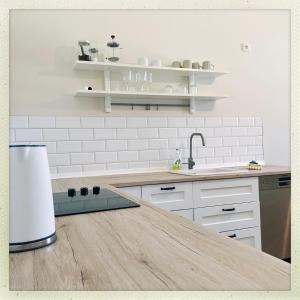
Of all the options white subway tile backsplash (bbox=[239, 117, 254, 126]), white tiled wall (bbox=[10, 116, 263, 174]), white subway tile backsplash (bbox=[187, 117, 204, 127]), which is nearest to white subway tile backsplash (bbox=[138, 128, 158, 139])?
white tiled wall (bbox=[10, 116, 263, 174])

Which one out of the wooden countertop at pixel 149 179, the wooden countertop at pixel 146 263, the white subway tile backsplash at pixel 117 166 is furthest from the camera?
the white subway tile backsplash at pixel 117 166

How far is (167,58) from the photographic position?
105 inches

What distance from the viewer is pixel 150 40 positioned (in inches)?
102

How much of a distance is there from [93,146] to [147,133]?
484 mm

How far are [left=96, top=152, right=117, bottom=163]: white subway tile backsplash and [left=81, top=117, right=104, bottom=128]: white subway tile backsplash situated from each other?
0.23 m

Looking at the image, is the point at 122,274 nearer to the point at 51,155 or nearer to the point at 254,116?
the point at 51,155

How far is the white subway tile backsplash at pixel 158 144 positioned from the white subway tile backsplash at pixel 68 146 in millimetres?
623

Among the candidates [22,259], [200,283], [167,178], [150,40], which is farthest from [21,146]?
[150,40]

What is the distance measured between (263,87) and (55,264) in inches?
115

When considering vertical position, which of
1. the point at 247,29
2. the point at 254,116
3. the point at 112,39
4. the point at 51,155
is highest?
the point at 247,29

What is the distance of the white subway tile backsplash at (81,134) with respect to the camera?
2346mm

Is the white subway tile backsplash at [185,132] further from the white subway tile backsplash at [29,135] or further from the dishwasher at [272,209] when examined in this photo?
the white subway tile backsplash at [29,135]

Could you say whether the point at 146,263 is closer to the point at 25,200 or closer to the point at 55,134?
the point at 25,200

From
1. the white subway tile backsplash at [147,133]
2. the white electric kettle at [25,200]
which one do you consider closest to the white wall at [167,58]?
the white subway tile backsplash at [147,133]
